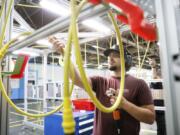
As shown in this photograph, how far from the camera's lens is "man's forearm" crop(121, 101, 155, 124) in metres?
1.35

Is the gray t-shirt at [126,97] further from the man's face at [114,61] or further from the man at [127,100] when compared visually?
the man's face at [114,61]

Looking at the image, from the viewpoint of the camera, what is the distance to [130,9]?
1.66 ft

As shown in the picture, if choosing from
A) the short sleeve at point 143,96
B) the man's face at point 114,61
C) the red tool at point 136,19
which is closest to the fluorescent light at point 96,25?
the man's face at point 114,61

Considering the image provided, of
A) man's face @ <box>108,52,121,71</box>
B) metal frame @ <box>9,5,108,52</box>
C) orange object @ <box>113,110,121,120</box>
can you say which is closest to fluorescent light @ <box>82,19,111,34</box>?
man's face @ <box>108,52,121,71</box>

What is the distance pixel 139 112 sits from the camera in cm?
142

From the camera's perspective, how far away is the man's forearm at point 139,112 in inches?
53.1

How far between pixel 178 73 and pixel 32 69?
11806 millimetres

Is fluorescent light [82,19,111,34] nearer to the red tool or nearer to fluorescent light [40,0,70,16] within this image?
fluorescent light [40,0,70,16]

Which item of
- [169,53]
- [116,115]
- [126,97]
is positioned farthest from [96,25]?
[169,53]

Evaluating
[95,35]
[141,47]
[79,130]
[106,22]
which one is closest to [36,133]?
[79,130]

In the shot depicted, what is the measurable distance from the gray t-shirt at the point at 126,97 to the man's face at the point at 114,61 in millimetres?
101

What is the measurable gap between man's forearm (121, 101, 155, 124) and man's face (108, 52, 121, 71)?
43 centimetres

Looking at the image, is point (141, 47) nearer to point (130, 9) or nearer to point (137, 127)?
point (137, 127)

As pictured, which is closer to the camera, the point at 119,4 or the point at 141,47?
the point at 119,4
